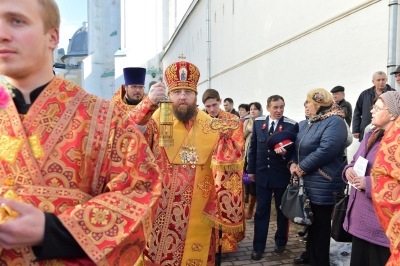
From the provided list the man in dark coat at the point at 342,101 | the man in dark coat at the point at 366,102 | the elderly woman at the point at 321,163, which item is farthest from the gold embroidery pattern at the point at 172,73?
the man in dark coat at the point at 342,101

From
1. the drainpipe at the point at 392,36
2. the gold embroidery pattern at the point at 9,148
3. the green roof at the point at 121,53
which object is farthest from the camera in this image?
the green roof at the point at 121,53

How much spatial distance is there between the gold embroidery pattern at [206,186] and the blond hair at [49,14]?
7.06ft

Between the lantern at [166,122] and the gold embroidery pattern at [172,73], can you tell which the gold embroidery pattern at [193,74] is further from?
the lantern at [166,122]

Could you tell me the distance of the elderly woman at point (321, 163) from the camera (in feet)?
13.1

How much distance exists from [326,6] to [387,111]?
5.95 meters

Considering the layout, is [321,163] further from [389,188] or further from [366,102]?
[366,102]

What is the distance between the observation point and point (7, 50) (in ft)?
4.11

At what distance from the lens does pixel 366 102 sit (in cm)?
598

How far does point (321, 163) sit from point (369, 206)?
3.36ft

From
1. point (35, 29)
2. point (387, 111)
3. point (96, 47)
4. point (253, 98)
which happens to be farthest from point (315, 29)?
point (96, 47)

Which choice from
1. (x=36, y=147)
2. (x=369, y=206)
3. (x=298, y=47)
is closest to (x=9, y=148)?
(x=36, y=147)

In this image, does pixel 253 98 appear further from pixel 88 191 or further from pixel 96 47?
pixel 96 47

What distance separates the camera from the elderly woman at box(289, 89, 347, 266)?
13.1ft

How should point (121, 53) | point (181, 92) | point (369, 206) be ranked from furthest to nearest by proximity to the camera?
point (121, 53)
point (181, 92)
point (369, 206)
